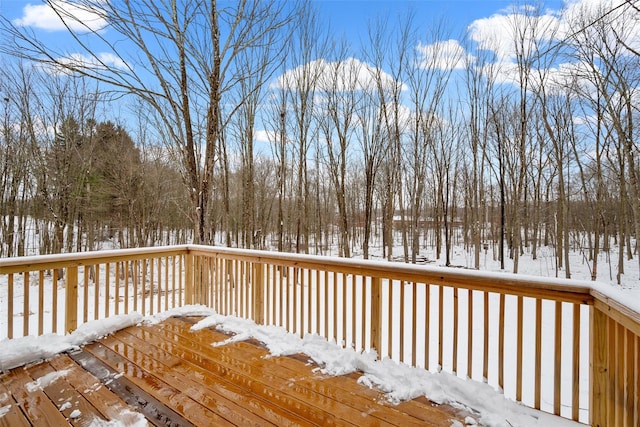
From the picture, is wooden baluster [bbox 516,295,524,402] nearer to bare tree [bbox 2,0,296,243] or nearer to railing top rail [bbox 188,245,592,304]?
railing top rail [bbox 188,245,592,304]

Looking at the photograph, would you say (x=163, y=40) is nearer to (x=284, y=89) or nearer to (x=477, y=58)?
(x=284, y=89)

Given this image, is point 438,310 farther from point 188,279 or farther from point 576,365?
point 188,279

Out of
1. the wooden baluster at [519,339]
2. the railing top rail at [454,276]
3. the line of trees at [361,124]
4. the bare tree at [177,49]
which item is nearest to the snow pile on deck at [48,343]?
the railing top rail at [454,276]

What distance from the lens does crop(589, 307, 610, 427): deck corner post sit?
152 centimetres

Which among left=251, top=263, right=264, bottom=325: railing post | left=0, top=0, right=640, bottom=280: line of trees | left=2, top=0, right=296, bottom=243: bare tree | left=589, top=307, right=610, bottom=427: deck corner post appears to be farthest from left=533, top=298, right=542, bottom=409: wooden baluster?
left=0, top=0, right=640, bottom=280: line of trees

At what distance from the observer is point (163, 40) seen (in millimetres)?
4621

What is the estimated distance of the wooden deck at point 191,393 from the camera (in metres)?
1.72

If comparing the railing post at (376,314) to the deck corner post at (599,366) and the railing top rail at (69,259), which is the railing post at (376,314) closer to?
the deck corner post at (599,366)

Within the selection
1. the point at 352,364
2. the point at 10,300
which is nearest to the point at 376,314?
the point at 352,364

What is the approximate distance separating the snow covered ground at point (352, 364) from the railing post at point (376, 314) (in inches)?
4.1

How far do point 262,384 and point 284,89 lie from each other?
8983 mm

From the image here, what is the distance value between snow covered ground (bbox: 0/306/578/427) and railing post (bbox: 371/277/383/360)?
0.10 m

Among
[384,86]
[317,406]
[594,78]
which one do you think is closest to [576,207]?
[594,78]

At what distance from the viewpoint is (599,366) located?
1.55m
